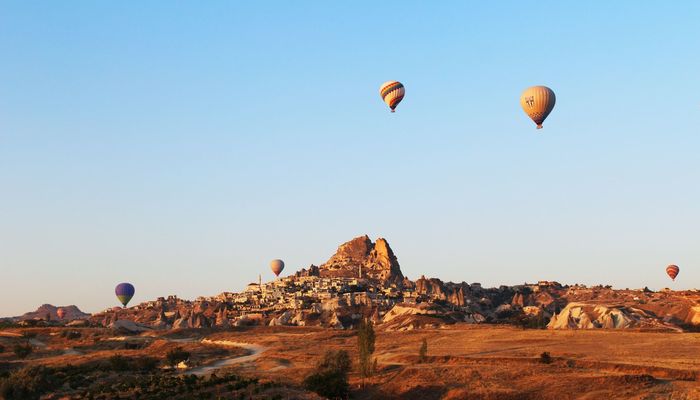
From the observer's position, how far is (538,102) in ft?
324

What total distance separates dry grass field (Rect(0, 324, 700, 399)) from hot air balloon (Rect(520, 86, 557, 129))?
30.7m

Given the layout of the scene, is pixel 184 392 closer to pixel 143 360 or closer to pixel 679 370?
pixel 143 360

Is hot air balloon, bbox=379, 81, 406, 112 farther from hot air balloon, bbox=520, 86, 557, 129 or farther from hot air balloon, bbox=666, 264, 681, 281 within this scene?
hot air balloon, bbox=666, 264, 681, 281

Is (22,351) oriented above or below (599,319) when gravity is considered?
above

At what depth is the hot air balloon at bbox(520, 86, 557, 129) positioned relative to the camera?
324ft

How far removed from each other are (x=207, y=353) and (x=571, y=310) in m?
71.7

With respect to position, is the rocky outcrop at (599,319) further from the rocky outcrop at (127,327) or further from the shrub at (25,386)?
the rocky outcrop at (127,327)

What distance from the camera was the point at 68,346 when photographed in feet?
386

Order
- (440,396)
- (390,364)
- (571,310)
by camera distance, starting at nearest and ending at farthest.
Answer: (440,396)
(390,364)
(571,310)

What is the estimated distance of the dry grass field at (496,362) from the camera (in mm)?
50656

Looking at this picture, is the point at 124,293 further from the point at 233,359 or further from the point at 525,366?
the point at 525,366

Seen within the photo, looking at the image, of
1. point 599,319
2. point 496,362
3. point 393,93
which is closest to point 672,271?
point 599,319

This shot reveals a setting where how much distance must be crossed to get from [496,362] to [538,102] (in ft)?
151

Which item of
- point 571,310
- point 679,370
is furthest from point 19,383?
point 571,310
